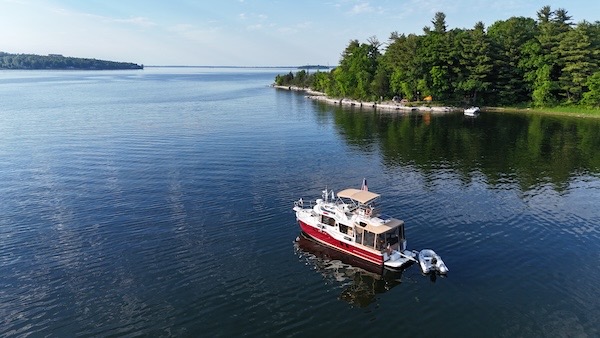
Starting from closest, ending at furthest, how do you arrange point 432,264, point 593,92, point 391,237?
point 432,264
point 391,237
point 593,92

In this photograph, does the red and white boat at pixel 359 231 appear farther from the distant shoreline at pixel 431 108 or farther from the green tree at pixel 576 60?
the green tree at pixel 576 60

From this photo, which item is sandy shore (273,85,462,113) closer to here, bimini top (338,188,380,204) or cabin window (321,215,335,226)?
bimini top (338,188,380,204)

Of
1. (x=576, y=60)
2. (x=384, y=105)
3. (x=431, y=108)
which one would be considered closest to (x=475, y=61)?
(x=431, y=108)

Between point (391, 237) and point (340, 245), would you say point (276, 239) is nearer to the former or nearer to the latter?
point (340, 245)

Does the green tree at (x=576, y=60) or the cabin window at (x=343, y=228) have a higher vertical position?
the green tree at (x=576, y=60)

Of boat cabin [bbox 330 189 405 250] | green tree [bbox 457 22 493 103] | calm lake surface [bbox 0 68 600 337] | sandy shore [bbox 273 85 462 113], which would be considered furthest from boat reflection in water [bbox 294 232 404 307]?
green tree [bbox 457 22 493 103]

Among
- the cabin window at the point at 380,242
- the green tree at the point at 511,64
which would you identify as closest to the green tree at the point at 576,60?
the green tree at the point at 511,64
